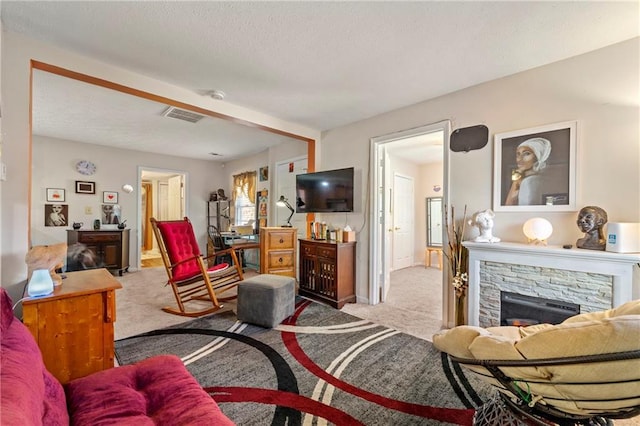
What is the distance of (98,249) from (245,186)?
280 cm

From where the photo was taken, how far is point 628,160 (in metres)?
Answer: 1.87

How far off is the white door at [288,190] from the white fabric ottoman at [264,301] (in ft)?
6.06

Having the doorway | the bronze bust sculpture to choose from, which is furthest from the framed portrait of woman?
the doorway

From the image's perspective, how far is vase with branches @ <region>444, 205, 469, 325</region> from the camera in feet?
8.20

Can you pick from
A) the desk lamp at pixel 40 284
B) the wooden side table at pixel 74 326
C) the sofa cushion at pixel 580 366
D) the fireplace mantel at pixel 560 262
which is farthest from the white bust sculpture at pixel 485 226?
the desk lamp at pixel 40 284

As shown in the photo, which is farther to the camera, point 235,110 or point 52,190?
point 52,190

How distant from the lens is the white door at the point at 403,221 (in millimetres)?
5523

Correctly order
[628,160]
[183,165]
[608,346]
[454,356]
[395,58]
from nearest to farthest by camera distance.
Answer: [608,346], [454,356], [628,160], [395,58], [183,165]

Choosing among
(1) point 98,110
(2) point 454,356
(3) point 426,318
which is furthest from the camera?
(1) point 98,110

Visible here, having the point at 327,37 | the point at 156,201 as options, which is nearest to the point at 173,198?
the point at 156,201

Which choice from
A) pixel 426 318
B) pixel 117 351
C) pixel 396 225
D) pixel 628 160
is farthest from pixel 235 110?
pixel 396 225

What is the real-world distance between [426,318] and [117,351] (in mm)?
2904

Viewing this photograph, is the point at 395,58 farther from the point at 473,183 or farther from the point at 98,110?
the point at 98,110

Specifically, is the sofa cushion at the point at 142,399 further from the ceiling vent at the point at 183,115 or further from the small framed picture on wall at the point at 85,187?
the small framed picture on wall at the point at 85,187
